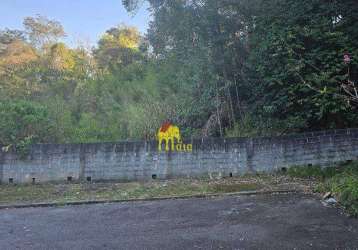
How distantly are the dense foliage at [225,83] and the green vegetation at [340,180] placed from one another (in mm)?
1247

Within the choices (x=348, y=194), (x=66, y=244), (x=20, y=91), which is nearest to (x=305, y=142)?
(x=348, y=194)

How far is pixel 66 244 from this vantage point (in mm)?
4020

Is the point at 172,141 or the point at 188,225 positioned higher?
the point at 172,141

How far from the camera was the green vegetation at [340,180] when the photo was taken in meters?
4.86

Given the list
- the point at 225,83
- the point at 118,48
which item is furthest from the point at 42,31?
the point at 225,83

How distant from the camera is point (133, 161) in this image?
858 cm

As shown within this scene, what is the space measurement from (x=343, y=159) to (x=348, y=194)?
308cm

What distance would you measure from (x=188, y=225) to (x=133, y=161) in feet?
13.8

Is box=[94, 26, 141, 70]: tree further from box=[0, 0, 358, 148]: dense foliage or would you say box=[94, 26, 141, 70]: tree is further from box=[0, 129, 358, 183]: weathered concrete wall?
box=[0, 129, 358, 183]: weathered concrete wall

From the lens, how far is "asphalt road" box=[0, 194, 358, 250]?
3828 millimetres

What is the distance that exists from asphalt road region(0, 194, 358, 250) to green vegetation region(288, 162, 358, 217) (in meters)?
0.28

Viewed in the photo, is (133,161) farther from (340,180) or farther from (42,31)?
(42,31)

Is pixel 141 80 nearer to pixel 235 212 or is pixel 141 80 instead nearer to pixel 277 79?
pixel 277 79

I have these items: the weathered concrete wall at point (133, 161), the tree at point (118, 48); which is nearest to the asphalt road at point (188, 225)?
the weathered concrete wall at point (133, 161)
